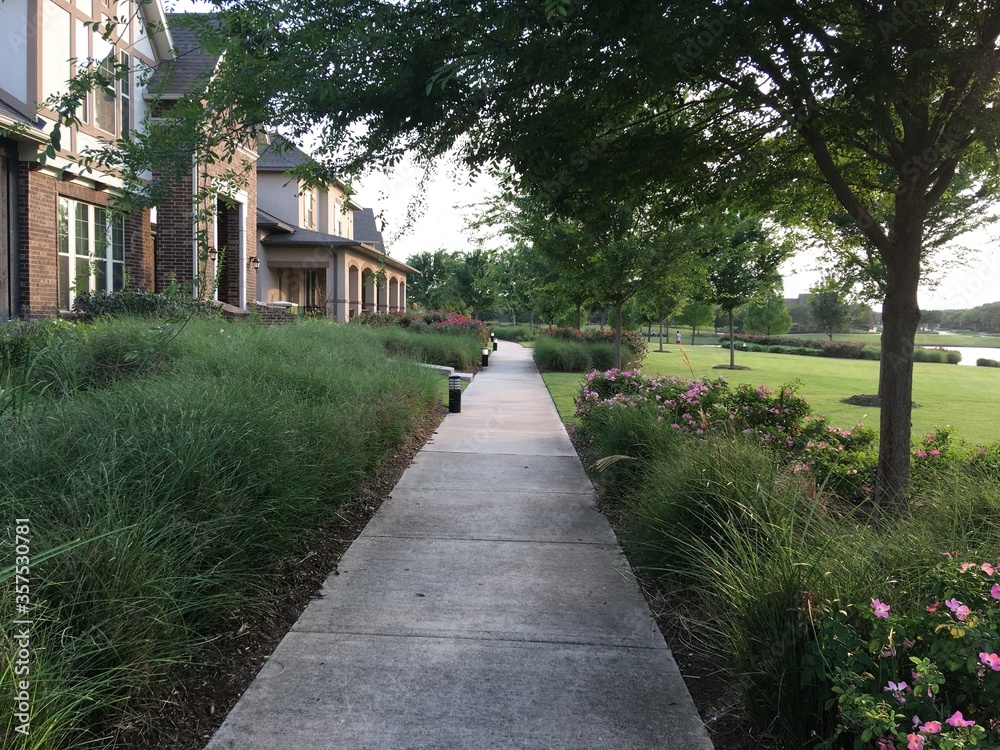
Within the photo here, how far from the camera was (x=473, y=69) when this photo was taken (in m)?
4.02

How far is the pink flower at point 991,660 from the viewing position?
1.91 m

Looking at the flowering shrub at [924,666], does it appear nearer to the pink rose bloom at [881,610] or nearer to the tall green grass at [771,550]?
the pink rose bloom at [881,610]

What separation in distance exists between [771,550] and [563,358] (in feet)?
61.8

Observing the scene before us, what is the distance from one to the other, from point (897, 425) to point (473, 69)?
3.97 m

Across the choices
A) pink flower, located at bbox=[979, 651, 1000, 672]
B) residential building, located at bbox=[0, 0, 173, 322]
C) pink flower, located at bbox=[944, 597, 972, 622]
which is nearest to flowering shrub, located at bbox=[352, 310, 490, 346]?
residential building, located at bbox=[0, 0, 173, 322]

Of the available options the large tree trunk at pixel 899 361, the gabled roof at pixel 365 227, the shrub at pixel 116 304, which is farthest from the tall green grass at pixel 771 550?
the gabled roof at pixel 365 227

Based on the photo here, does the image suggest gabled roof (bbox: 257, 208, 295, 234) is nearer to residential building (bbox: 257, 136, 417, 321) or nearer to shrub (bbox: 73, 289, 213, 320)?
residential building (bbox: 257, 136, 417, 321)

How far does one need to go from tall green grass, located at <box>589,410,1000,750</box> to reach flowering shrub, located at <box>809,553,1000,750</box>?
155mm

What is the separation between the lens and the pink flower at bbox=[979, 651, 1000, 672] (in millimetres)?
1912

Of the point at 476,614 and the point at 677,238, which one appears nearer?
the point at 476,614

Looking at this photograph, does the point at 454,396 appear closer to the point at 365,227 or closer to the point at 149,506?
the point at 149,506

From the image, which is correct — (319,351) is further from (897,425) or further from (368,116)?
(897,425)

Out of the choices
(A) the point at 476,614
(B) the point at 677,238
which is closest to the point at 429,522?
(A) the point at 476,614

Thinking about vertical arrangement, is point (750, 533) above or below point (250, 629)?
above
